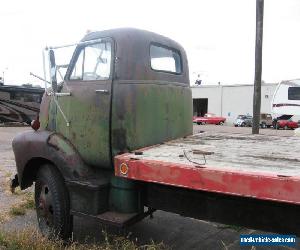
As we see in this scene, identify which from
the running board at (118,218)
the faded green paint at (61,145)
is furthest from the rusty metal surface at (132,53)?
the running board at (118,218)

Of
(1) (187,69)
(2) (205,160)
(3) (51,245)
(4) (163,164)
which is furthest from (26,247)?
(1) (187,69)

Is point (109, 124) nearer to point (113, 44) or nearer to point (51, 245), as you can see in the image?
point (113, 44)

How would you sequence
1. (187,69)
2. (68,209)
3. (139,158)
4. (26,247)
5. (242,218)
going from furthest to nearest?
(187,69)
(68,209)
(26,247)
(139,158)
(242,218)

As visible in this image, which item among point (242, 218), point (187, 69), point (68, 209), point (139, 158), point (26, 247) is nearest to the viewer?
point (242, 218)

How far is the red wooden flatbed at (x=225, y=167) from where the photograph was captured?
3.09 meters

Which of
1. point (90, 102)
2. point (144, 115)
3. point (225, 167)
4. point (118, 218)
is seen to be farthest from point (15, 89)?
point (225, 167)

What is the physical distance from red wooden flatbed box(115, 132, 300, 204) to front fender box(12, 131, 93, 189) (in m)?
0.74

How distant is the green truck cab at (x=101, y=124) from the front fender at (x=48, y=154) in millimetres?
11

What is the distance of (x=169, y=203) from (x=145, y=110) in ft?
3.56

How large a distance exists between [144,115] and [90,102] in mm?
623

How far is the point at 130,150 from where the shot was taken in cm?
452

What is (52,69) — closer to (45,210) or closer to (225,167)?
(45,210)

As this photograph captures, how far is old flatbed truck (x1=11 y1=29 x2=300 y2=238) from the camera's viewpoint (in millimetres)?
3637

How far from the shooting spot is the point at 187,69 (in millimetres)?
5824
